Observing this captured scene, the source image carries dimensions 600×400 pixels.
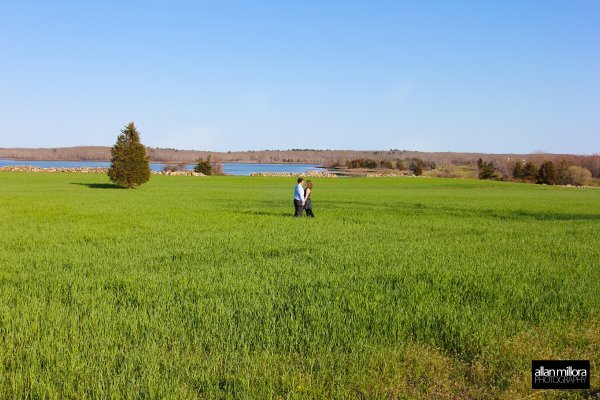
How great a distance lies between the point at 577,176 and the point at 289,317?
112 metres

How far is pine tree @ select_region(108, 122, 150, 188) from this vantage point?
44750 millimetres

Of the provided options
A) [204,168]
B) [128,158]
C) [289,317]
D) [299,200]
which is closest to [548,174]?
[204,168]

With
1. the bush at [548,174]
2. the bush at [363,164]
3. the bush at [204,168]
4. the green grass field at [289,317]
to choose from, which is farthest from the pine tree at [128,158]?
the bush at [363,164]

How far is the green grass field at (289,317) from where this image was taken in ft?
16.4

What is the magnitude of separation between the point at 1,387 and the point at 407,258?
8.94 m

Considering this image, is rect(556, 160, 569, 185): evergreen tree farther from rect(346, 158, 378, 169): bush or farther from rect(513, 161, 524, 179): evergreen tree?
rect(346, 158, 378, 169): bush

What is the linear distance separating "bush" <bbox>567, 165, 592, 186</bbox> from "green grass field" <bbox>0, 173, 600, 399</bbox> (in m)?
98.9

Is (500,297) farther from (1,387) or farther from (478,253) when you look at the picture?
(1,387)

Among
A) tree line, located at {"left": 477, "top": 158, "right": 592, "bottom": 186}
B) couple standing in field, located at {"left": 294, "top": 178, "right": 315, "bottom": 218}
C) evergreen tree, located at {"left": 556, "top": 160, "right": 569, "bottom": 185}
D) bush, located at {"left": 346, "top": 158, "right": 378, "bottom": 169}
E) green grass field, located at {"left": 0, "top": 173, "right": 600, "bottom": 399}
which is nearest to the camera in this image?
green grass field, located at {"left": 0, "top": 173, "right": 600, "bottom": 399}

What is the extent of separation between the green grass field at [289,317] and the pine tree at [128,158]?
103 feet

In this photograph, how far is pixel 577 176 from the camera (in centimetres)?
10338

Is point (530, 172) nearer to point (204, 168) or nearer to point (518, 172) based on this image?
point (518, 172)

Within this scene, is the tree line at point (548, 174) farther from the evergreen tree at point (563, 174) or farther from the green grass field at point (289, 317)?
the green grass field at point (289, 317)

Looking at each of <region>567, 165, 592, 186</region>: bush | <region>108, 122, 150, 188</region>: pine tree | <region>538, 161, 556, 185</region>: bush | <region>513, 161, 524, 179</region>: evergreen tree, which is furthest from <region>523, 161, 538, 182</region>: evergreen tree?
<region>108, 122, 150, 188</region>: pine tree
